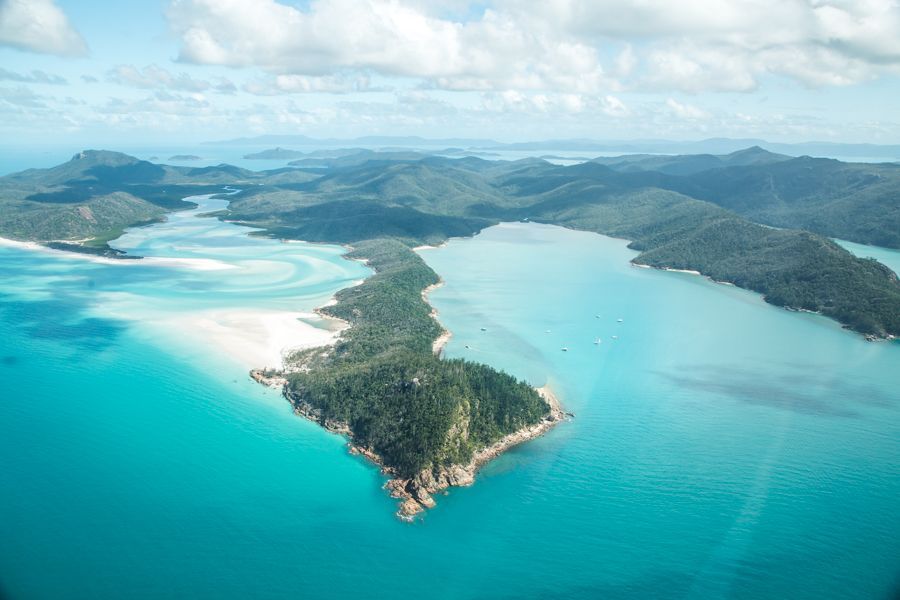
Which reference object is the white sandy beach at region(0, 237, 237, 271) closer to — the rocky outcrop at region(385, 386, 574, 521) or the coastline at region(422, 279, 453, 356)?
the coastline at region(422, 279, 453, 356)

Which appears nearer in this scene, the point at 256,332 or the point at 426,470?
the point at 426,470

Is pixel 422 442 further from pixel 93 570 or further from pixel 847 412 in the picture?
pixel 847 412

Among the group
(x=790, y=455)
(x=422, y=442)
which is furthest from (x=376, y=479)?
(x=790, y=455)

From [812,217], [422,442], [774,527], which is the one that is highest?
[812,217]

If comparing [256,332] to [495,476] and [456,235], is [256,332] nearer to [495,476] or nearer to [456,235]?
[495,476]

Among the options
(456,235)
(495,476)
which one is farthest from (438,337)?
(456,235)
